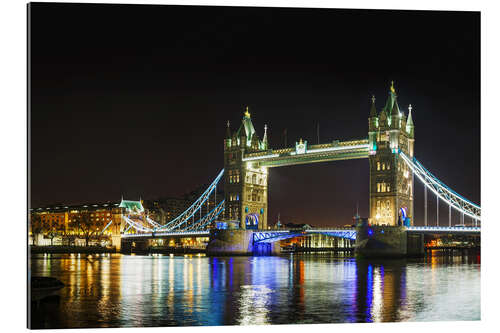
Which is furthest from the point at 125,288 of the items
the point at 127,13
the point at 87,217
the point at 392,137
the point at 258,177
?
the point at 87,217

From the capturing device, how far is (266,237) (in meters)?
60.8

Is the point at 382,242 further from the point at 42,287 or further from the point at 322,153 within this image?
the point at 42,287

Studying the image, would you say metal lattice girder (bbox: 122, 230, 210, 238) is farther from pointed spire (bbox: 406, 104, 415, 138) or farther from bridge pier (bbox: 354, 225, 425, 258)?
pointed spire (bbox: 406, 104, 415, 138)

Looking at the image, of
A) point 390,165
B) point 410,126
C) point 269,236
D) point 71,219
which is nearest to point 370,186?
point 390,165

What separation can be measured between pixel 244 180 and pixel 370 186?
51.3 feet

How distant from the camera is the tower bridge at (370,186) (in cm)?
4653

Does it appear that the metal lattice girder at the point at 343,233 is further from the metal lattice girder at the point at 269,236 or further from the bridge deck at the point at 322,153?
the bridge deck at the point at 322,153

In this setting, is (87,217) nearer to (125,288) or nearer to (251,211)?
(251,211)

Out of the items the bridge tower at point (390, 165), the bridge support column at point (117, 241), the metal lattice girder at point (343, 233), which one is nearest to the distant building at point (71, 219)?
the bridge support column at point (117, 241)

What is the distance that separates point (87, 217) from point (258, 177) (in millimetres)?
30837

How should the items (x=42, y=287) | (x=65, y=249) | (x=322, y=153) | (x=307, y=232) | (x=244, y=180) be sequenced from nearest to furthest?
1. (x=42, y=287)
2. (x=322, y=153)
3. (x=307, y=232)
4. (x=244, y=180)
5. (x=65, y=249)

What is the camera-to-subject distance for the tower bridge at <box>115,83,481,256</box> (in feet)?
153

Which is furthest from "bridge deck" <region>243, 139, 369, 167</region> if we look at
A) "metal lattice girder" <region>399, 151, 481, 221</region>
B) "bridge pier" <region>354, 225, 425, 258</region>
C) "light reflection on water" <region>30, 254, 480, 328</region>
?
"light reflection on water" <region>30, 254, 480, 328</region>

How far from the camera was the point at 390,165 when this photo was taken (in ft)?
163
